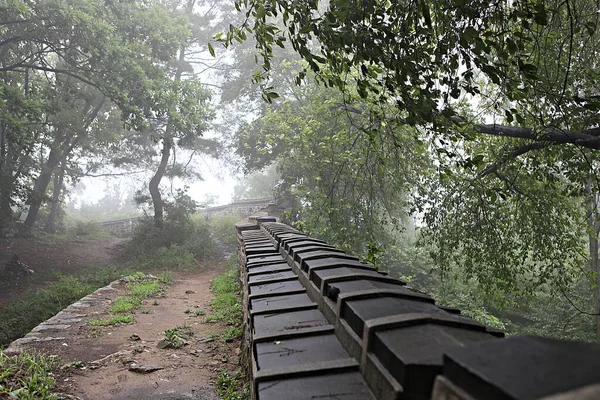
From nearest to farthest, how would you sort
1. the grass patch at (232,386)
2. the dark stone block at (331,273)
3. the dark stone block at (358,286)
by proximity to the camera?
1. the dark stone block at (358,286)
2. the dark stone block at (331,273)
3. the grass patch at (232,386)

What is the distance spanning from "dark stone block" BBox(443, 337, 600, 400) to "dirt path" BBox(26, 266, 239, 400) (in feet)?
10.9

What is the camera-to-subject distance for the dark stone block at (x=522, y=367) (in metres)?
0.73

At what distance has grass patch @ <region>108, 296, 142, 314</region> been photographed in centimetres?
728

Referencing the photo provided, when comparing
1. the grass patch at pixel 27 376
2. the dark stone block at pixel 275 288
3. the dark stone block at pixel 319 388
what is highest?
the dark stone block at pixel 275 288

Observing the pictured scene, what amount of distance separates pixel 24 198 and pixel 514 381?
17593 mm

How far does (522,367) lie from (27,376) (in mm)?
4758

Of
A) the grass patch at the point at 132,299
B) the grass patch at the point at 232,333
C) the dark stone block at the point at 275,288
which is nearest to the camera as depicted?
the dark stone block at the point at 275,288

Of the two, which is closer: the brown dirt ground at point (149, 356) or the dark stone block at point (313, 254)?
the dark stone block at point (313, 254)

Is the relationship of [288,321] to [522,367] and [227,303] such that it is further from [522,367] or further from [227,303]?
[227,303]

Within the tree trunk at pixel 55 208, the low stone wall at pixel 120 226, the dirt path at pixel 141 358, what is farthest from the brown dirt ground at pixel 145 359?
the low stone wall at pixel 120 226

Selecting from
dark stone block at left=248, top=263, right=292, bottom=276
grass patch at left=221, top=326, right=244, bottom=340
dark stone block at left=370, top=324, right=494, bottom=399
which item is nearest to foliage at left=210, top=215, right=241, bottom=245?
grass patch at left=221, top=326, right=244, bottom=340

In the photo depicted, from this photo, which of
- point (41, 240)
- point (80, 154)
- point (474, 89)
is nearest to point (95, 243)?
point (41, 240)

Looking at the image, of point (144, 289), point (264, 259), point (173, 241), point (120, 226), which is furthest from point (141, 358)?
point (120, 226)

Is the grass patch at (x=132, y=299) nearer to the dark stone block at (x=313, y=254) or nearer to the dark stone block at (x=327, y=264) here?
the dark stone block at (x=313, y=254)
